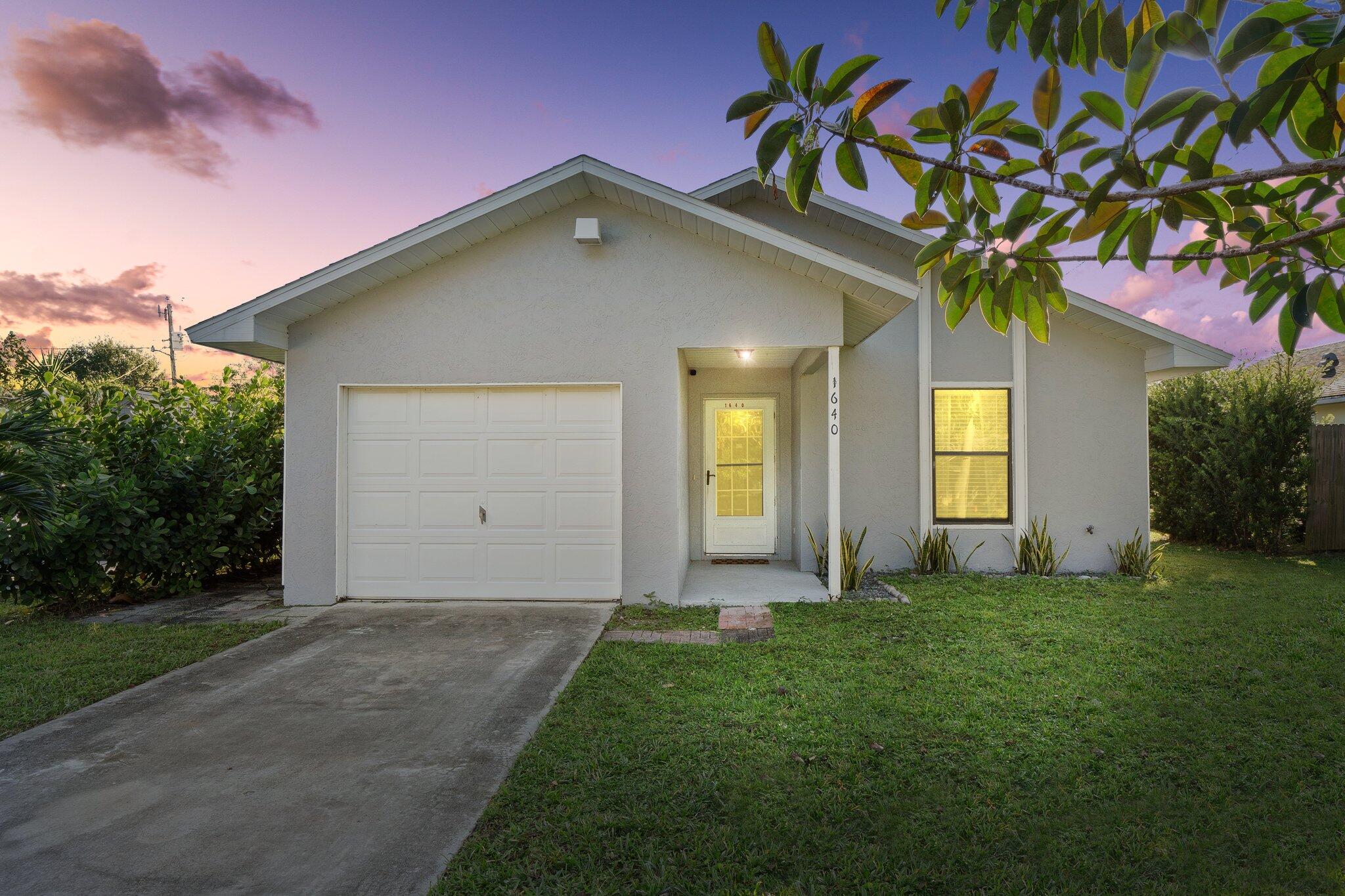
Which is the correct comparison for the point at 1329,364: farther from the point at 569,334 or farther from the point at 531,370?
the point at 531,370

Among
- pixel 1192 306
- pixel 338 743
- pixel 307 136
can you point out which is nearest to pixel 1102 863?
pixel 338 743

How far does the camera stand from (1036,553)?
9.12 metres

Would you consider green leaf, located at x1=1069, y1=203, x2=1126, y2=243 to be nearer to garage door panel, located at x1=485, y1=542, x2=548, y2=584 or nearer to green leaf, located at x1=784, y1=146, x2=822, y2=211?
green leaf, located at x1=784, y1=146, x2=822, y2=211

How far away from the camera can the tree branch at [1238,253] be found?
54.0 inches

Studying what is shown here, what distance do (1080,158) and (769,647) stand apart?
16.0 feet

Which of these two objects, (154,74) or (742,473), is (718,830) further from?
(154,74)

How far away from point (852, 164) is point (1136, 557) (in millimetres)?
9793

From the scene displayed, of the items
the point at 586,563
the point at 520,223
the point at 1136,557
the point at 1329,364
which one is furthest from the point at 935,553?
the point at 1329,364

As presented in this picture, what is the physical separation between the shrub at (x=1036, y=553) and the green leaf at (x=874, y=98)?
8.96m

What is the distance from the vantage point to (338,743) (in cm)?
401

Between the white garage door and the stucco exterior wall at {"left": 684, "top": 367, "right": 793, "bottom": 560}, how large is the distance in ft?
9.76

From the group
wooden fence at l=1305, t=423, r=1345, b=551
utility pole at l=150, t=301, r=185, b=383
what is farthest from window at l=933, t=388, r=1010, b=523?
utility pole at l=150, t=301, r=185, b=383

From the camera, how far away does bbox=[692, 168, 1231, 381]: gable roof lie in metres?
8.64

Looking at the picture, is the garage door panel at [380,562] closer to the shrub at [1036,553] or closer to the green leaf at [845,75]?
the green leaf at [845,75]
